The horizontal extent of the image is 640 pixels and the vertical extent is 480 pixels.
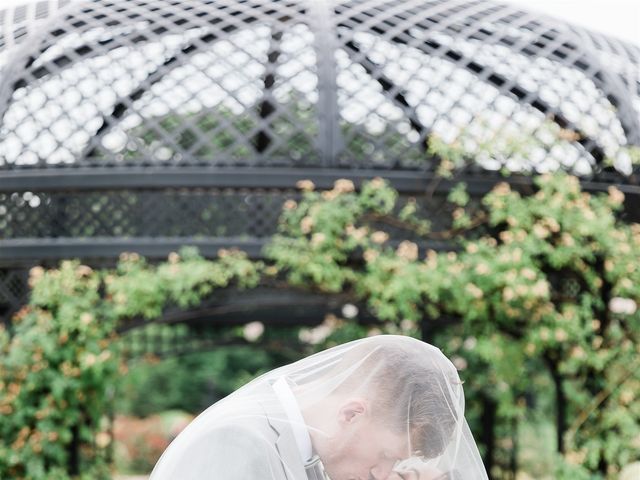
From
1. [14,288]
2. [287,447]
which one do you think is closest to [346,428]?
[287,447]

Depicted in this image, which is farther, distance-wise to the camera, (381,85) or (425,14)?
(425,14)

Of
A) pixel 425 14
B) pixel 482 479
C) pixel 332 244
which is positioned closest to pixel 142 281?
pixel 332 244

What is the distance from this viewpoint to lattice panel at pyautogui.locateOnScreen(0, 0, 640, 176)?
257 inches

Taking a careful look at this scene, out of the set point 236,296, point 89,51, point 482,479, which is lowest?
point 236,296

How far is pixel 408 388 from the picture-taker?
2.58 metres

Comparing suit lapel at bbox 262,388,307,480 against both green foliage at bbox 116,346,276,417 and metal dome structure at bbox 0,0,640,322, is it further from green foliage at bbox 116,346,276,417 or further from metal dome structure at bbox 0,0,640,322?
green foliage at bbox 116,346,276,417

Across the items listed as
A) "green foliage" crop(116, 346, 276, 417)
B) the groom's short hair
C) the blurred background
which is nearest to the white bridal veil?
the groom's short hair

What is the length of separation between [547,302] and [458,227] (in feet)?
2.88

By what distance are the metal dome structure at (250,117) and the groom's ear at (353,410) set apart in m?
3.83

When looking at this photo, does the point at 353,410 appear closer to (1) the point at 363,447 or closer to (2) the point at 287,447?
(1) the point at 363,447

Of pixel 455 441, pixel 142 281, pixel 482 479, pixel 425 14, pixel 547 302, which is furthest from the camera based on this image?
pixel 425 14

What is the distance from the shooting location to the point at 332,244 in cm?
655

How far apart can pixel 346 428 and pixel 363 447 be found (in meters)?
0.07

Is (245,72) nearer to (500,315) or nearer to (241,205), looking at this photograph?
(241,205)
